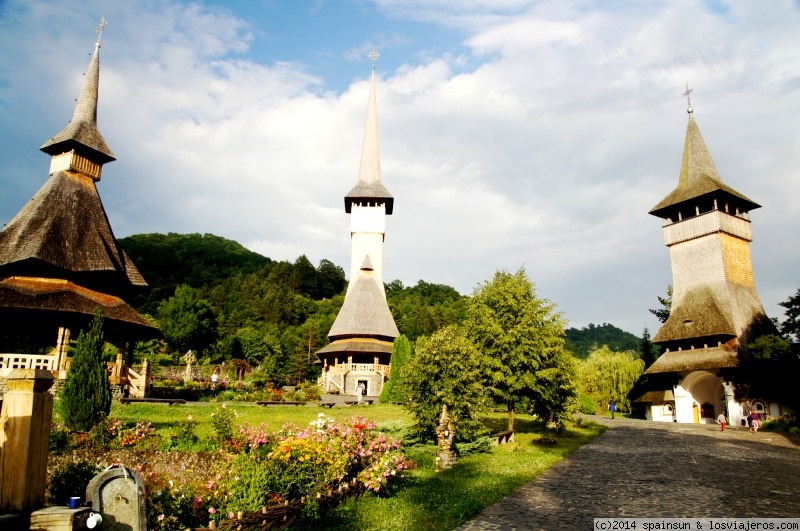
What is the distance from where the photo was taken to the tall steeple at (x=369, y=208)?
47.3 m

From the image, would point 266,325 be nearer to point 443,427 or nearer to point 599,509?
point 443,427

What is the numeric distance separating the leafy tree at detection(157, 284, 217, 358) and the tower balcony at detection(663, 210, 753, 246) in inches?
1633

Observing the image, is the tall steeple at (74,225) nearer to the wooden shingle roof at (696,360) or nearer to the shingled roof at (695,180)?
the wooden shingle roof at (696,360)

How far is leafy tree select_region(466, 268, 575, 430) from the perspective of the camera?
1914 centimetres

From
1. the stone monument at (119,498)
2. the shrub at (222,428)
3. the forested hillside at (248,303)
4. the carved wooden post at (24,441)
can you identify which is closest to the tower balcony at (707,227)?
the forested hillside at (248,303)

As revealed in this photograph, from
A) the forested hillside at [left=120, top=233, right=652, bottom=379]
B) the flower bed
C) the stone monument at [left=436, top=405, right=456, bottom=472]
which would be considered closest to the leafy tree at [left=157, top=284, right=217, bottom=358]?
the forested hillside at [left=120, top=233, right=652, bottom=379]

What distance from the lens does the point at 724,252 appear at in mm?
34562

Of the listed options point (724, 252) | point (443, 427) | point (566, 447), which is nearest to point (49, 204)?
point (443, 427)

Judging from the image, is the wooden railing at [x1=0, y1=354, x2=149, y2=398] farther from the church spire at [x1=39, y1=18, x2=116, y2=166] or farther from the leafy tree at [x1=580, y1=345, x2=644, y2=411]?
the leafy tree at [x1=580, y1=345, x2=644, y2=411]

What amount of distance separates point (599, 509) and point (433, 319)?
171 feet

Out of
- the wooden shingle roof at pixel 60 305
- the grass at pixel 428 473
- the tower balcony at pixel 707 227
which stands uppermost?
the tower balcony at pixel 707 227

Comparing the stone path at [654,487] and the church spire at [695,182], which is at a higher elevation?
the church spire at [695,182]

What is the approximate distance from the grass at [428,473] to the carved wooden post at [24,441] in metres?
4.05

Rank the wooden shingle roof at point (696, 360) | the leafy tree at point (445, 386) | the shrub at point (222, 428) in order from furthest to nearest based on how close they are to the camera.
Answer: the wooden shingle roof at point (696, 360) < the leafy tree at point (445, 386) < the shrub at point (222, 428)
